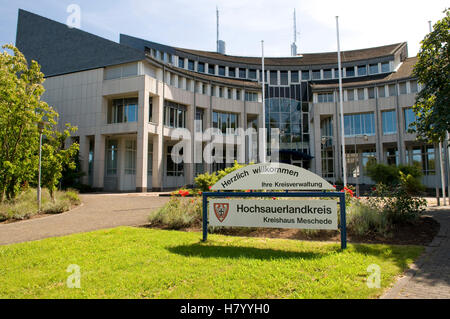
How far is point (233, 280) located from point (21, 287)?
3.00m

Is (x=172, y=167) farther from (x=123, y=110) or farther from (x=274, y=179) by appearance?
(x=274, y=179)

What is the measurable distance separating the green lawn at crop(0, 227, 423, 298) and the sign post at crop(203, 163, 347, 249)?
0.53 m

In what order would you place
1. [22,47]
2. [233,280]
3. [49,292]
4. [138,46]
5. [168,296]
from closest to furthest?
[168,296] → [49,292] → [233,280] → [22,47] → [138,46]

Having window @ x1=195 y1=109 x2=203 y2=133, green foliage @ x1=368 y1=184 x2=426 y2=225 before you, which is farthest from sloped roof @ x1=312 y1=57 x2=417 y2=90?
green foliage @ x1=368 y1=184 x2=426 y2=225

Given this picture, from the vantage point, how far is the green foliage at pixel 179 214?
29.8 feet

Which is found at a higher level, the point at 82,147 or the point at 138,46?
the point at 138,46

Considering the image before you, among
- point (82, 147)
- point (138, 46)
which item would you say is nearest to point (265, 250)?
point (82, 147)

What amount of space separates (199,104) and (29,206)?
82.4 ft

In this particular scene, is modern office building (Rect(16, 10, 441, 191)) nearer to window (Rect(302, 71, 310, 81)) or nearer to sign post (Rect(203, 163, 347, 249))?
window (Rect(302, 71, 310, 81))

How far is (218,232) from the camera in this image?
324 inches

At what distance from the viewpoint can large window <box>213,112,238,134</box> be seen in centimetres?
3759

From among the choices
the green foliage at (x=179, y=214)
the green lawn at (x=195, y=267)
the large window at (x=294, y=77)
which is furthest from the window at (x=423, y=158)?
the green lawn at (x=195, y=267)

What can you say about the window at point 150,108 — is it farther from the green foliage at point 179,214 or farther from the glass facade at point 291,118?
the green foliage at point 179,214

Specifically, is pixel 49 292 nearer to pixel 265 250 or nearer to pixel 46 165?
pixel 265 250
